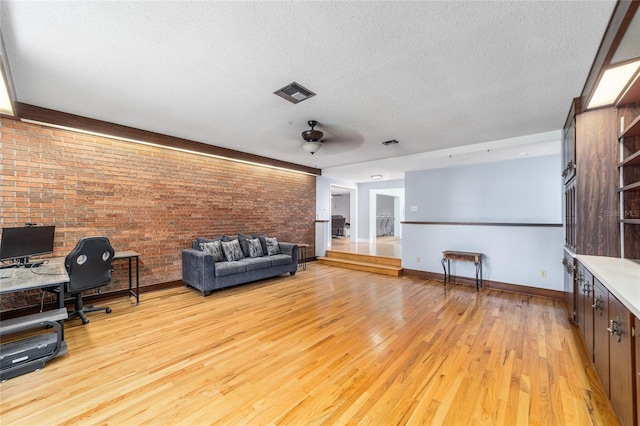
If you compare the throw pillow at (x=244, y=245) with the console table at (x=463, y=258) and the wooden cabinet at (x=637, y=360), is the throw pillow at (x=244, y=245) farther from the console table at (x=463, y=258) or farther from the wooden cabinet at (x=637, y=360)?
the wooden cabinet at (x=637, y=360)

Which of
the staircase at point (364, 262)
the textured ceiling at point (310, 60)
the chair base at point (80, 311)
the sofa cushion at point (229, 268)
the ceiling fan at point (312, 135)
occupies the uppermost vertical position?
the textured ceiling at point (310, 60)

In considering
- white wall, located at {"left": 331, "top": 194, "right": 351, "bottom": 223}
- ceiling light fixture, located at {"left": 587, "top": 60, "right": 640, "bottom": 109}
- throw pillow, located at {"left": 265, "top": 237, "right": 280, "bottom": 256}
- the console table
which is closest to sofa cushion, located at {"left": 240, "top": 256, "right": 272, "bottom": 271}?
throw pillow, located at {"left": 265, "top": 237, "right": 280, "bottom": 256}

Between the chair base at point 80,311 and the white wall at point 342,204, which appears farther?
the white wall at point 342,204

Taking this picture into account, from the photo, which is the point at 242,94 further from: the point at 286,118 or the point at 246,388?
the point at 246,388

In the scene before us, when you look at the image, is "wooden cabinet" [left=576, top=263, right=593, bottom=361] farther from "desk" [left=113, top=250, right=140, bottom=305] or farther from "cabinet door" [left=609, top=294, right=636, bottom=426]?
"desk" [left=113, top=250, right=140, bottom=305]

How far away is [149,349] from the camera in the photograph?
8.29 ft

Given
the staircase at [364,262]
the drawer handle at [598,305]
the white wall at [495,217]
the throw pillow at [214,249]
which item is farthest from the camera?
the staircase at [364,262]

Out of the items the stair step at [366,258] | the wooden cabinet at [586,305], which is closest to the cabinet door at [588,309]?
the wooden cabinet at [586,305]

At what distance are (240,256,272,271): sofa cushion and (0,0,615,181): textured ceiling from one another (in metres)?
2.38

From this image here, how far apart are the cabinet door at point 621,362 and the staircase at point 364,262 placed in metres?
4.04

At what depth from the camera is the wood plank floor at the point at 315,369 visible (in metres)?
1.72

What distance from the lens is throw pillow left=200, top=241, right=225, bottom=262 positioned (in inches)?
181

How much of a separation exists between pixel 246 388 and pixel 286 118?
9.66 ft

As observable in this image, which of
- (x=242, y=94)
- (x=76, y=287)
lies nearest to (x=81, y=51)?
(x=242, y=94)
